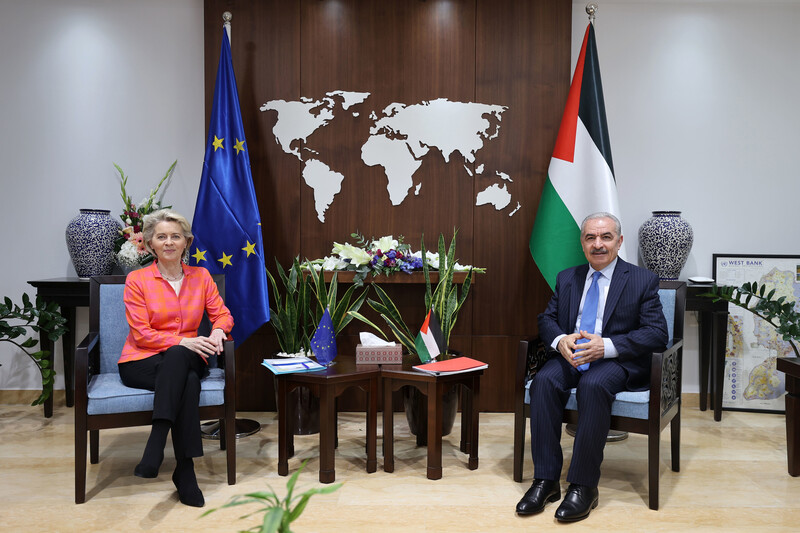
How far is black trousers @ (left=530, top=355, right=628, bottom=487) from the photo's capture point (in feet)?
8.86

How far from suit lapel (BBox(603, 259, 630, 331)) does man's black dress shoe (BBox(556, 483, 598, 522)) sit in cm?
75

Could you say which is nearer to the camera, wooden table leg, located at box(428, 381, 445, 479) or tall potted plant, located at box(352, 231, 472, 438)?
wooden table leg, located at box(428, 381, 445, 479)

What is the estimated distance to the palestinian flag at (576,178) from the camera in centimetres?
389

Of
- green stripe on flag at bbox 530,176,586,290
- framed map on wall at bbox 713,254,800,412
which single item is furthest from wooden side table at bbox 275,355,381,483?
framed map on wall at bbox 713,254,800,412

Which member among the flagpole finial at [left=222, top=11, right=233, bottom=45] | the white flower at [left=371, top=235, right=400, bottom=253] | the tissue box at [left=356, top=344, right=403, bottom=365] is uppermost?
the flagpole finial at [left=222, top=11, right=233, bottom=45]

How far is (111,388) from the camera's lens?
282 cm

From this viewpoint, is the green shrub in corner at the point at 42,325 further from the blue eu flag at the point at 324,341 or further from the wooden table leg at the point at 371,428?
the wooden table leg at the point at 371,428

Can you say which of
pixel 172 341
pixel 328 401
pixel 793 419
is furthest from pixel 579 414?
pixel 172 341

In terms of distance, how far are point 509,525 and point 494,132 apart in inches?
101

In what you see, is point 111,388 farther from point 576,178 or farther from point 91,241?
point 576,178

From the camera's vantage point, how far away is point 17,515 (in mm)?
2645

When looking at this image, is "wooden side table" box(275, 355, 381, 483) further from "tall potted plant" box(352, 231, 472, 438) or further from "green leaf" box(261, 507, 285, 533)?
"green leaf" box(261, 507, 285, 533)

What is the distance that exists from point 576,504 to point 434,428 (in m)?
0.73

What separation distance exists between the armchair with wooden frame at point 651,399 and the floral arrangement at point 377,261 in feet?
3.16
